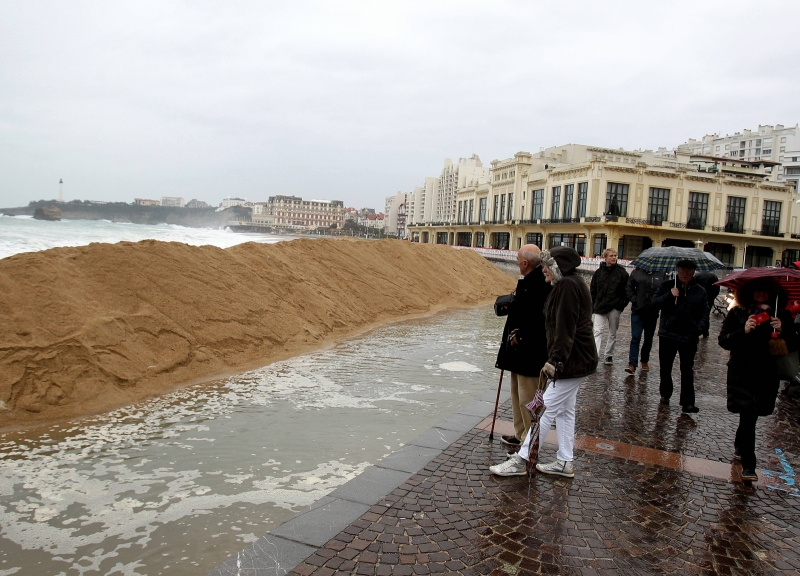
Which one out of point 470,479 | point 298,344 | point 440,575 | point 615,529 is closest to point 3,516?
point 440,575

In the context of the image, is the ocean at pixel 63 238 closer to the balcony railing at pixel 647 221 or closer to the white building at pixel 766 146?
the balcony railing at pixel 647 221

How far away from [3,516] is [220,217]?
18992 centimetres

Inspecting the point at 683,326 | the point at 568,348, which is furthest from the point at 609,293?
the point at 568,348

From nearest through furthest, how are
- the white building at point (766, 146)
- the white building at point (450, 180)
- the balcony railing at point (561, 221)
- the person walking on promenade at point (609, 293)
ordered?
the person walking on promenade at point (609, 293)
the balcony railing at point (561, 221)
the white building at point (766, 146)
the white building at point (450, 180)

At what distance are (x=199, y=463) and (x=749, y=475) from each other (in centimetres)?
489

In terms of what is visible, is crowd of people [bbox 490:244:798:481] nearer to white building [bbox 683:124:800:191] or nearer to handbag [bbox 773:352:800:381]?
handbag [bbox 773:352:800:381]

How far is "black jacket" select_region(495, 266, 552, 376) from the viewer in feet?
15.6

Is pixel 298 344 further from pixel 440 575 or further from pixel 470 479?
pixel 440 575

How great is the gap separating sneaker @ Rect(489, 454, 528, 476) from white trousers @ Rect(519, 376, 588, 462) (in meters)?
0.07

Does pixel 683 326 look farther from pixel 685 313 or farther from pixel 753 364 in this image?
pixel 753 364

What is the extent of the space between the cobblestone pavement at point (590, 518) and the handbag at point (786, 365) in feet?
3.16

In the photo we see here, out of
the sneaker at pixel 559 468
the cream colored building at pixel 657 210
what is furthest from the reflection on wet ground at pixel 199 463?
the cream colored building at pixel 657 210

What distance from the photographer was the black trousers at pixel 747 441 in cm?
459

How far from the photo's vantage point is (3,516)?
4.00 m
